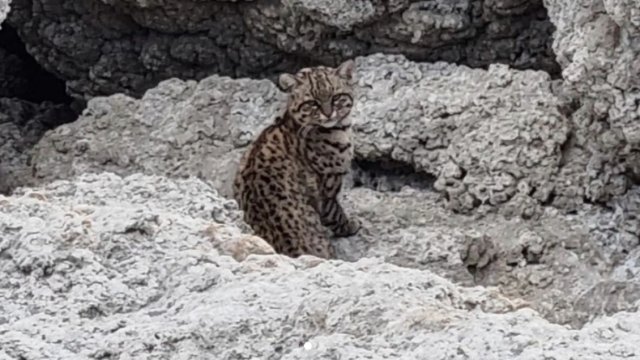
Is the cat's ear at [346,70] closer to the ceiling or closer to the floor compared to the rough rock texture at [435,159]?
closer to the ceiling

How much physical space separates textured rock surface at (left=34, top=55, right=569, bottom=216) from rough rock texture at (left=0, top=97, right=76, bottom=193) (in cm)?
10

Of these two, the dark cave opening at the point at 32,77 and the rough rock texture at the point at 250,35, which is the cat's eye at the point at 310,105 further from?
the dark cave opening at the point at 32,77

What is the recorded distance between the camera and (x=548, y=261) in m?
4.96

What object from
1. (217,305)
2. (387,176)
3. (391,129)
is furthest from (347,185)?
(217,305)

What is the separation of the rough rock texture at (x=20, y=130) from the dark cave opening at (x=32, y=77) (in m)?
0.08

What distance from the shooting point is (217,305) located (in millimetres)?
2807

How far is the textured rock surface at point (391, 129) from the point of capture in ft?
17.1

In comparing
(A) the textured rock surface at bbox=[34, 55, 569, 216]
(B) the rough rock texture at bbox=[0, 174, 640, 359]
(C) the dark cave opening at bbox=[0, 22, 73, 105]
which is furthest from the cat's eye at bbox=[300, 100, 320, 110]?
(B) the rough rock texture at bbox=[0, 174, 640, 359]

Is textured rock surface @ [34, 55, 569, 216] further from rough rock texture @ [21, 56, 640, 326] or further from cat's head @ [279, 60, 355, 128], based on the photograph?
cat's head @ [279, 60, 355, 128]

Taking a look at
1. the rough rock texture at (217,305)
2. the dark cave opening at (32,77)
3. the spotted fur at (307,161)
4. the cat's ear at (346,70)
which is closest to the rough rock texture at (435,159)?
the spotted fur at (307,161)

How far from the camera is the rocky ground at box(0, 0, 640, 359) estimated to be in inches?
107

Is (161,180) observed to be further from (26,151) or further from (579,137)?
(26,151)

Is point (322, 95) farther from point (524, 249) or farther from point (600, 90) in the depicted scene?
point (600, 90)

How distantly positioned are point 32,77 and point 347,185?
5.54 feet
